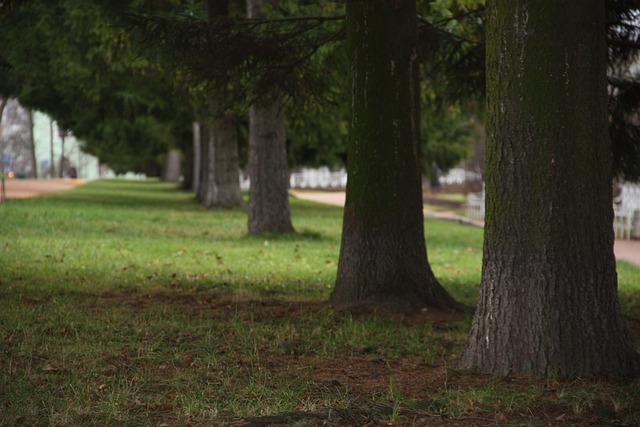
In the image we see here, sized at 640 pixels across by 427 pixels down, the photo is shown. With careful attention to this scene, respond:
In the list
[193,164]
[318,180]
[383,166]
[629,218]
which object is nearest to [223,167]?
[629,218]

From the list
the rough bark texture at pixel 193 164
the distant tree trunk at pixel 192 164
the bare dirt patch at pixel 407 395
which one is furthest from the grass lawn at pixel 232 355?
the distant tree trunk at pixel 192 164

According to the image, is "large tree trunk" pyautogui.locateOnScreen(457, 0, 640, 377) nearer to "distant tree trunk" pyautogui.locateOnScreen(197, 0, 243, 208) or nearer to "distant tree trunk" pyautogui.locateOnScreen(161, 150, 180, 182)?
"distant tree trunk" pyautogui.locateOnScreen(197, 0, 243, 208)

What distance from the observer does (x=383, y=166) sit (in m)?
8.23

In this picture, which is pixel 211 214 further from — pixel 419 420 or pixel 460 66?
pixel 419 420

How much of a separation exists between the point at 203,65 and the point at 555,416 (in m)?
6.17

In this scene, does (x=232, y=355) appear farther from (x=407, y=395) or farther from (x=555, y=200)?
(x=555, y=200)

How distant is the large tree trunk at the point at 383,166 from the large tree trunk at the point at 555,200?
2.56 m

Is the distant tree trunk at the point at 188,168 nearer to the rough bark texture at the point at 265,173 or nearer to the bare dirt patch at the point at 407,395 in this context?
the rough bark texture at the point at 265,173

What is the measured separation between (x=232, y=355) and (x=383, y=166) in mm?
2704

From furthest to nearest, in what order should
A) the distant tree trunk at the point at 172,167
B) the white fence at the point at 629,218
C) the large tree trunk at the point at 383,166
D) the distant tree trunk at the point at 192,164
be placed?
the distant tree trunk at the point at 172,167 < the distant tree trunk at the point at 192,164 < the white fence at the point at 629,218 < the large tree trunk at the point at 383,166

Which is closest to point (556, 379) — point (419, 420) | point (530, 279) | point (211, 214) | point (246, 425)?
point (530, 279)

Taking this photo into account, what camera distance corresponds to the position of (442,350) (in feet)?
22.6

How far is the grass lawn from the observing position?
479 cm

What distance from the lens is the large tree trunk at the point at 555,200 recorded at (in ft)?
18.3
